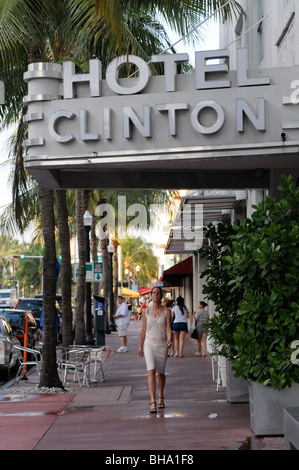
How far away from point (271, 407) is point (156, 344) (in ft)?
9.65

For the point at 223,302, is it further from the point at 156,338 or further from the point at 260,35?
the point at 260,35

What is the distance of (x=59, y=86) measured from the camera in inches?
460

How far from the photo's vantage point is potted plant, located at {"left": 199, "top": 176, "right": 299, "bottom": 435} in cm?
967

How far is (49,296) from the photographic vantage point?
15750 millimetres

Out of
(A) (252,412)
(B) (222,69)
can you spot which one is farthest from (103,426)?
(B) (222,69)

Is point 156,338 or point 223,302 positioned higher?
point 223,302

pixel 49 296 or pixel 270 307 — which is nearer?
pixel 270 307

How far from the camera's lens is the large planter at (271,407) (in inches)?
390

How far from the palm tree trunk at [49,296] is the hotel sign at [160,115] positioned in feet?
13.1

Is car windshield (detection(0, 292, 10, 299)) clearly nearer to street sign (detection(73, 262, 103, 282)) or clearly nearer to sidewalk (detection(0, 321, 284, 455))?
street sign (detection(73, 262, 103, 282))

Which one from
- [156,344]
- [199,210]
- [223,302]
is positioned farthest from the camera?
[199,210]

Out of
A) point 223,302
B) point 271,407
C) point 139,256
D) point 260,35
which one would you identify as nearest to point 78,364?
point 223,302

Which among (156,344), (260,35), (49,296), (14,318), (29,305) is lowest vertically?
(29,305)
